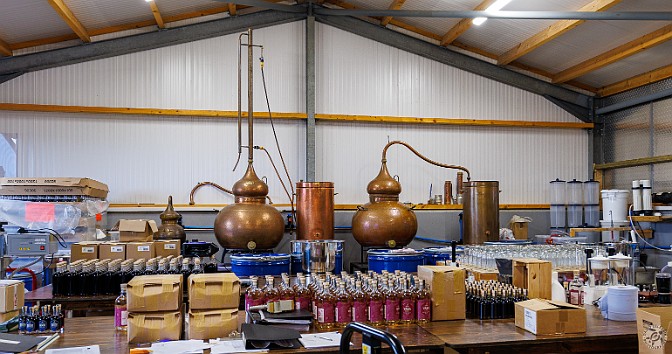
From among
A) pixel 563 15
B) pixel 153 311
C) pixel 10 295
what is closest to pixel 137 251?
pixel 10 295

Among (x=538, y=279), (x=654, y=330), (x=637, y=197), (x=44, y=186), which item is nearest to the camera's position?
(x=654, y=330)

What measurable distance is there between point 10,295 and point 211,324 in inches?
43.9

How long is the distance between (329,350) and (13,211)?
204 inches

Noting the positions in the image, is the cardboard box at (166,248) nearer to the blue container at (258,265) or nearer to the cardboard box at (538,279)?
the blue container at (258,265)

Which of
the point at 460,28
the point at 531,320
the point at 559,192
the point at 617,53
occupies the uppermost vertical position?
the point at 460,28

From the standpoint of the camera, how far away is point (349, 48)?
336 inches

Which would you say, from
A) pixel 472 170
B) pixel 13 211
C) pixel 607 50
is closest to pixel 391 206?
pixel 472 170

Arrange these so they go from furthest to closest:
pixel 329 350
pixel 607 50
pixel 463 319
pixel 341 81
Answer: pixel 341 81
pixel 607 50
pixel 463 319
pixel 329 350

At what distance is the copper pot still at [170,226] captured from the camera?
6844 mm

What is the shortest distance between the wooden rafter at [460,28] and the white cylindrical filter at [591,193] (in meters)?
3.14

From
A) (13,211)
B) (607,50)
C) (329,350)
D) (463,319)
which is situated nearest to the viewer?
(329,350)

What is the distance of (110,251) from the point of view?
5.15 metres

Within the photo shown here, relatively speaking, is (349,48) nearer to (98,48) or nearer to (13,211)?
(98,48)

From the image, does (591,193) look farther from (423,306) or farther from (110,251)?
(110,251)
